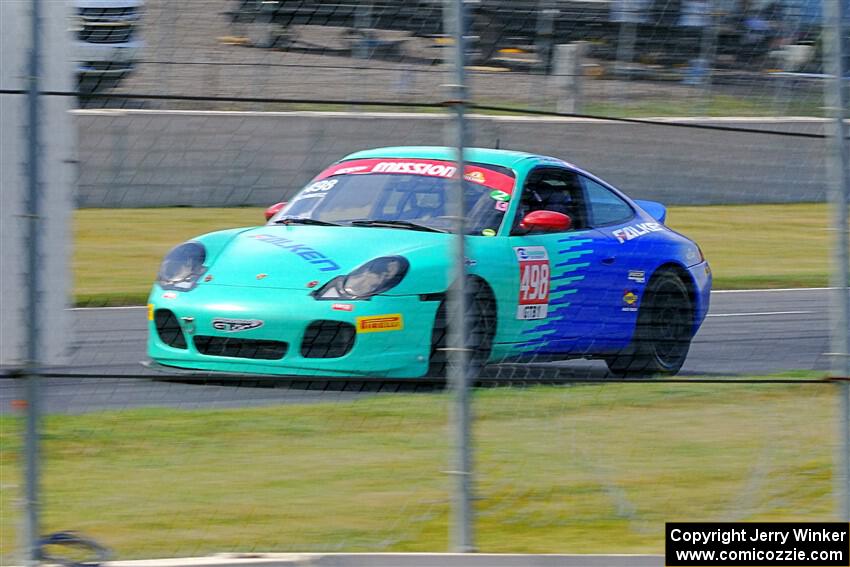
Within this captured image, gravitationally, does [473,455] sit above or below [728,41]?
below

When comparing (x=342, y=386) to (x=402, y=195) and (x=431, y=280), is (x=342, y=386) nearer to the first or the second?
(x=431, y=280)

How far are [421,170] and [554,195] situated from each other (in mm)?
684

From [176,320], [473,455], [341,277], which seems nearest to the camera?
[473,455]

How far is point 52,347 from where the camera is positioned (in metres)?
3.75

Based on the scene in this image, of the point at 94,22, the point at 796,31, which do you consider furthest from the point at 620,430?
the point at 94,22

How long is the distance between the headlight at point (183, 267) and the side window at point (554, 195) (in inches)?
51.3

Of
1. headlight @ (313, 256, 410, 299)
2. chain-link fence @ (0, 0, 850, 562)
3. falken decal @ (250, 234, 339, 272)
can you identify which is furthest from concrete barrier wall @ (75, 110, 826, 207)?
falken decal @ (250, 234, 339, 272)

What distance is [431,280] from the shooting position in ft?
16.2

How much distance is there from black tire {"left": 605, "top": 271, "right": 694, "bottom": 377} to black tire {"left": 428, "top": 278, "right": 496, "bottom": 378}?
19.4 inches

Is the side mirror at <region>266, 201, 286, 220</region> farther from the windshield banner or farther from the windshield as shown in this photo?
the windshield banner

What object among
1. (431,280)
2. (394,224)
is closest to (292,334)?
(431,280)

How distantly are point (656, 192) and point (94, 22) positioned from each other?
2184 mm

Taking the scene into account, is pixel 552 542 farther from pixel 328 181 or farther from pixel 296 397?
pixel 328 181

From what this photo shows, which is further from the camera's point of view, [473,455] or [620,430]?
[620,430]
